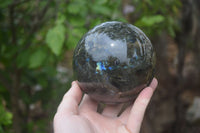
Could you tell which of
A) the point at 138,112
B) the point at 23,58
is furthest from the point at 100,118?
the point at 23,58

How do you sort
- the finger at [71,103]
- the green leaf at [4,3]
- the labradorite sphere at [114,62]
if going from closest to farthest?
the labradorite sphere at [114,62], the finger at [71,103], the green leaf at [4,3]

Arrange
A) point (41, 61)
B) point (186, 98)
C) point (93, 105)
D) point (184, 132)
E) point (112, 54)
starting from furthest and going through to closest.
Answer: point (186, 98) < point (184, 132) < point (41, 61) < point (93, 105) < point (112, 54)

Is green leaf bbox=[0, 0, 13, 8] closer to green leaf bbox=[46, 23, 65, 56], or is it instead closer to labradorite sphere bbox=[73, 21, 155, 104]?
green leaf bbox=[46, 23, 65, 56]

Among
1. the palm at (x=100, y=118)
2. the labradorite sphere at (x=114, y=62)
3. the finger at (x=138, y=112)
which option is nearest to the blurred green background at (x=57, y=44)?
the labradorite sphere at (x=114, y=62)

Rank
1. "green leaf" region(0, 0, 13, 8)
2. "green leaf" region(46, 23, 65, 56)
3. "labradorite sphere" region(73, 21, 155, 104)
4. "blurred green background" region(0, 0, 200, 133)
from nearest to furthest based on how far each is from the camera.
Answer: "labradorite sphere" region(73, 21, 155, 104) < "green leaf" region(46, 23, 65, 56) < "blurred green background" region(0, 0, 200, 133) < "green leaf" region(0, 0, 13, 8)

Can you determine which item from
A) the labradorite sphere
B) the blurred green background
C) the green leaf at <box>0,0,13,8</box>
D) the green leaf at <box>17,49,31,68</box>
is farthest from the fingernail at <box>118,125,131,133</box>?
the green leaf at <box>0,0,13,8</box>

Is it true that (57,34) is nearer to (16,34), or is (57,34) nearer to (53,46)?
(53,46)

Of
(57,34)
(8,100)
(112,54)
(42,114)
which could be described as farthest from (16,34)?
(42,114)

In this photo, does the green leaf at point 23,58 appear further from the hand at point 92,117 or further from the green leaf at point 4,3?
the hand at point 92,117
